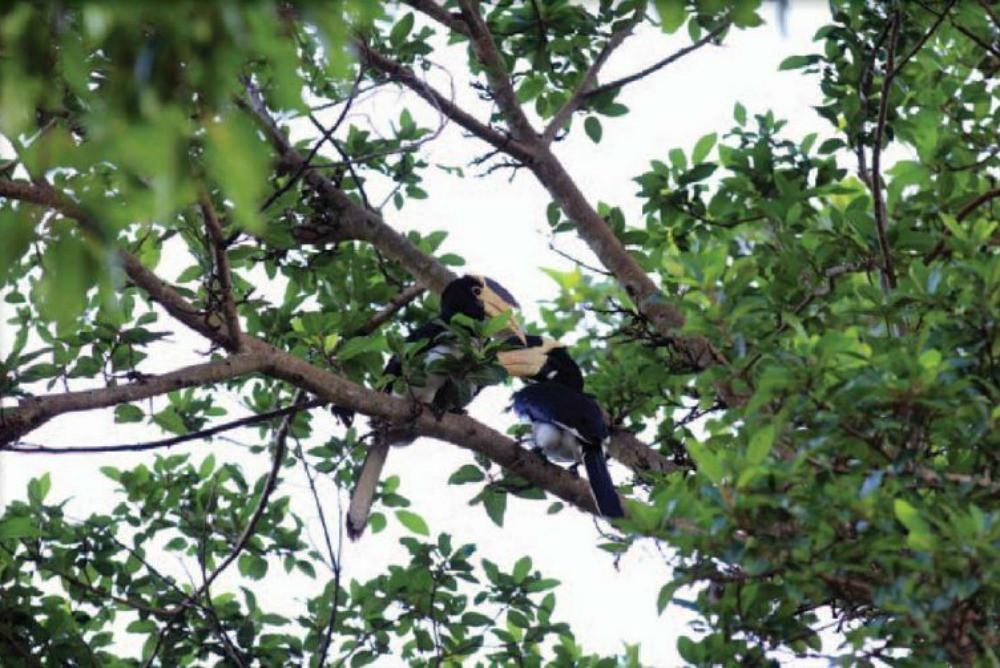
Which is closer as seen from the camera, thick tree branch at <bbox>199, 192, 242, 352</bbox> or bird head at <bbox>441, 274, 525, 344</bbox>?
thick tree branch at <bbox>199, 192, 242, 352</bbox>

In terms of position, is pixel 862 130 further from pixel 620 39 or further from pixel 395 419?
pixel 395 419

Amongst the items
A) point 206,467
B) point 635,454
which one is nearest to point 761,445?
point 635,454

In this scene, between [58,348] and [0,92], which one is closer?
[0,92]

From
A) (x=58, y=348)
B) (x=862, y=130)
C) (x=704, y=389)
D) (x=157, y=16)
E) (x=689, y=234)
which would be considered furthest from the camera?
(x=689, y=234)

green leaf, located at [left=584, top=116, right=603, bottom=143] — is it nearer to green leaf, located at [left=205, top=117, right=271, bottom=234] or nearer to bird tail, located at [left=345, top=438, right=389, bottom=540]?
bird tail, located at [left=345, top=438, right=389, bottom=540]

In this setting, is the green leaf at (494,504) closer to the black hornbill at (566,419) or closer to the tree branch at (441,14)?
the black hornbill at (566,419)

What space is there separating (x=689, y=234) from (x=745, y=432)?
1964 mm

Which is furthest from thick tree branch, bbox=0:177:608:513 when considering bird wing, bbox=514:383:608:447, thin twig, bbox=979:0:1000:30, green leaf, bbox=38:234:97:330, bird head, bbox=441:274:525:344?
thin twig, bbox=979:0:1000:30

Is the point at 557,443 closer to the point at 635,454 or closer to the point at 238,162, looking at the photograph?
the point at 635,454

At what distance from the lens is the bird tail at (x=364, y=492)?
546 centimetres

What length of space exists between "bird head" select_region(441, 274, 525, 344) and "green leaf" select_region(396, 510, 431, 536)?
74 cm

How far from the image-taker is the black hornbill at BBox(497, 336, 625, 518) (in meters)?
5.03

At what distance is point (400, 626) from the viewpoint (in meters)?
5.20

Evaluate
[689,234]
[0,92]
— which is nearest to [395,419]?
[689,234]
